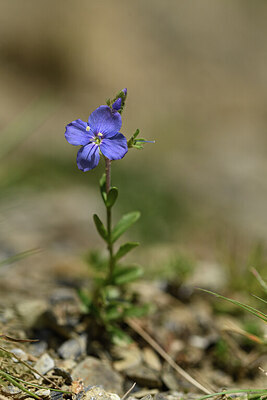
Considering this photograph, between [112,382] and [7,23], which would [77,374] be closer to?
[112,382]

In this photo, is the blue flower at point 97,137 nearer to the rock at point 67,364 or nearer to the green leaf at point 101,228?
the green leaf at point 101,228

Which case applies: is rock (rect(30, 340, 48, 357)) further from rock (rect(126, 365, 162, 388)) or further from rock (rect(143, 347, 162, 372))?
rock (rect(143, 347, 162, 372))

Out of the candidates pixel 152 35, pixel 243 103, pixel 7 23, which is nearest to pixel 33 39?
pixel 7 23

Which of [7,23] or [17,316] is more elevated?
[7,23]

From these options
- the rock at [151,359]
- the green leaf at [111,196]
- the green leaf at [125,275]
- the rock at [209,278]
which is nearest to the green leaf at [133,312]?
the green leaf at [125,275]

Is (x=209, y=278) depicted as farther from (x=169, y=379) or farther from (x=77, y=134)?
(x=77, y=134)

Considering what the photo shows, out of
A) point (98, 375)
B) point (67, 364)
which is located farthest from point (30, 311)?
point (98, 375)
